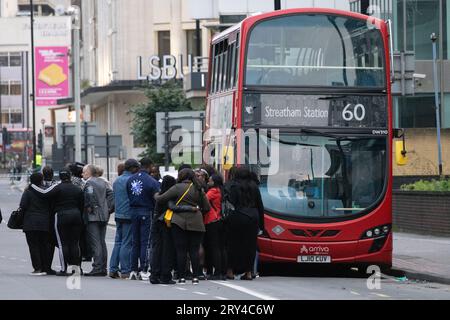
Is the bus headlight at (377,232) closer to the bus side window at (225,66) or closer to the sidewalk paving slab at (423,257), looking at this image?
the sidewalk paving slab at (423,257)

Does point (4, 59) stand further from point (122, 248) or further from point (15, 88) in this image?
point (122, 248)

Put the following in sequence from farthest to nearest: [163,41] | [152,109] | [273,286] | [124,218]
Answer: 1. [163,41]
2. [152,109]
3. [124,218]
4. [273,286]

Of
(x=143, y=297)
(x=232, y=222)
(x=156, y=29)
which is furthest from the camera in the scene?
(x=156, y=29)

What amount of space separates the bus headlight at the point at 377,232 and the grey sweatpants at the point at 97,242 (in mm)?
4344

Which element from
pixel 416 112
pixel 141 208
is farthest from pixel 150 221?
pixel 416 112

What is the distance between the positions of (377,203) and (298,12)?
3.50m

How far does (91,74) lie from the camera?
9475 centimetres

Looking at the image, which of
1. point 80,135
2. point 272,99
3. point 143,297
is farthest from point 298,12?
point 80,135

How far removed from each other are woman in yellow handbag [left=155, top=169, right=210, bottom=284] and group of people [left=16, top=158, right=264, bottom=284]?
0.6 inches

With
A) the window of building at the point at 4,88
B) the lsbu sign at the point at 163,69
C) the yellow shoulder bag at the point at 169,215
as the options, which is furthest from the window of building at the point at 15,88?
the yellow shoulder bag at the point at 169,215

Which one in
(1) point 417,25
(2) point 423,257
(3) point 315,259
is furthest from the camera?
(1) point 417,25

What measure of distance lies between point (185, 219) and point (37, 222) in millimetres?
2985

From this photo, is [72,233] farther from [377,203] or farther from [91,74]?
[91,74]

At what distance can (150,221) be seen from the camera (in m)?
20.9
